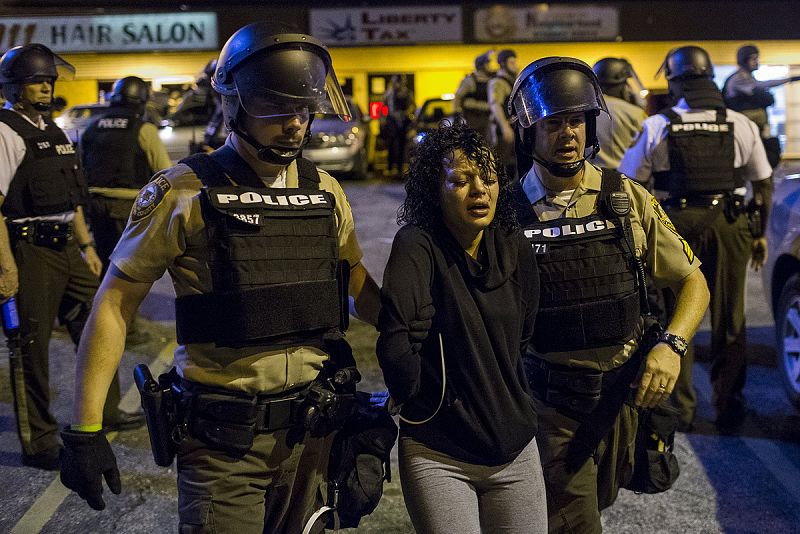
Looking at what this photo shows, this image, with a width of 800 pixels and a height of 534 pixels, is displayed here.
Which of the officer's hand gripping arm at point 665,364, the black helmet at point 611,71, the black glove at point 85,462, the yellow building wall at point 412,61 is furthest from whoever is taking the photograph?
the yellow building wall at point 412,61

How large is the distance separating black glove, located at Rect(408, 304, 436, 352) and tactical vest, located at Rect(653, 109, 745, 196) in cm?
294

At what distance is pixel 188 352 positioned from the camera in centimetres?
250

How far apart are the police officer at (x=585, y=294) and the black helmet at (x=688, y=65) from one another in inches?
92.8

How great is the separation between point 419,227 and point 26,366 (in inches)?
113

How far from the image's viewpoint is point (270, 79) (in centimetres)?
251

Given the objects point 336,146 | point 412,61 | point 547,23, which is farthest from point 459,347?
point 547,23

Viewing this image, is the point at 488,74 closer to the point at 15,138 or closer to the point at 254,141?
the point at 15,138

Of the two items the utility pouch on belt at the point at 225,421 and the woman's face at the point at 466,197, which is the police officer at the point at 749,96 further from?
the utility pouch on belt at the point at 225,421

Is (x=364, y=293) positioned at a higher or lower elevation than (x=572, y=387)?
higher

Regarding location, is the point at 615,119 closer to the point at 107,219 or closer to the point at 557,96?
the point at 557,96

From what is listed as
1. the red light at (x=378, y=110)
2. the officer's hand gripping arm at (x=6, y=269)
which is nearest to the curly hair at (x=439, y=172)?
the officer's hand gripping arm at (x=6, y=269)

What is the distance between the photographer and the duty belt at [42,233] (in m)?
4.59

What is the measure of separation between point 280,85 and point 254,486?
3.71 ft

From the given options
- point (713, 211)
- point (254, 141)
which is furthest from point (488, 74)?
point (254, 141)
